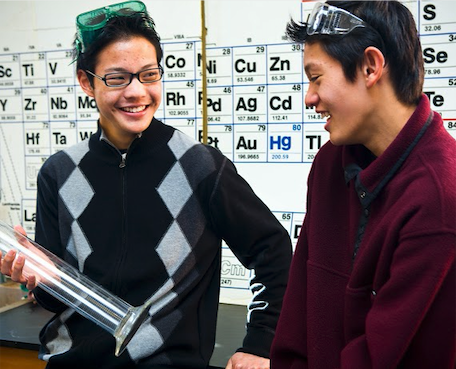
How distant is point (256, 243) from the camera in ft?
3.95

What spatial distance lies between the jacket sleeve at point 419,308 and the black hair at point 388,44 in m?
0.25

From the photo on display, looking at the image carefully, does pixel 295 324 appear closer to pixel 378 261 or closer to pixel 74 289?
pixel 378 261

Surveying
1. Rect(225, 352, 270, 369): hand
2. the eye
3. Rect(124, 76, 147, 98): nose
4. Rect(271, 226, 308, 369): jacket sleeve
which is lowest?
Rect(225, 352, 270, 369): hand

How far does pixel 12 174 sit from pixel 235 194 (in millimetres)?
1200

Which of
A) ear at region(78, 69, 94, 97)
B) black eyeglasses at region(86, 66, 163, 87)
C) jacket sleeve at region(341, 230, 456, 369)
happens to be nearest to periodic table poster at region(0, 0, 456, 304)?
ear at region(78, 69, 94, 97)

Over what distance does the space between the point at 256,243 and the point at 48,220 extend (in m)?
0.53

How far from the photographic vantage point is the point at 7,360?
1.70m

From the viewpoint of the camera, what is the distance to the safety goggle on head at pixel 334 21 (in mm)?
798

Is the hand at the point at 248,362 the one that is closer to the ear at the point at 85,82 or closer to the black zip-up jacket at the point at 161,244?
the black zip-up jacket at the point at 161,244

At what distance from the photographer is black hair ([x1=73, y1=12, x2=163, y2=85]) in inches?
45.9

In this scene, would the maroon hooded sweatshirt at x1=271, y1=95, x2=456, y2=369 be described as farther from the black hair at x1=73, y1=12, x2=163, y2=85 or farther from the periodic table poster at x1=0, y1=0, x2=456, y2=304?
the periodic table poster at x1=0, y1=0, x2=456, y2=304

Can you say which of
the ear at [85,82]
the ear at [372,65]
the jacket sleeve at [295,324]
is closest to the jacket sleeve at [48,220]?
the ear at [85,82]

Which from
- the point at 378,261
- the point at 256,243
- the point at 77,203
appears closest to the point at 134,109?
the point at 77,203

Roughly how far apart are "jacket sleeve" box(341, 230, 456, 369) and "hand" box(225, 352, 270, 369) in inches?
16.5
